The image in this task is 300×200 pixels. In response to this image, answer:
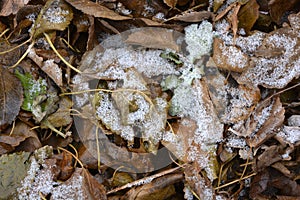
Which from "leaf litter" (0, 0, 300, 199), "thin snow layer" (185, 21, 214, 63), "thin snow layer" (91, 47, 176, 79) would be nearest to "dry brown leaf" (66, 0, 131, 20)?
"leaf litter" (0, 0, 300, 199)

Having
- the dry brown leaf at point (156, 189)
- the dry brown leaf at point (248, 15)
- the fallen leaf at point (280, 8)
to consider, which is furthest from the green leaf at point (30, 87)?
the fallen leaf at point (280, 8)

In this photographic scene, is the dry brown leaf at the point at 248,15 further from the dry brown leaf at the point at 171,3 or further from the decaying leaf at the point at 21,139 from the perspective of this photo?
the decaying leaf at the point at 21,139

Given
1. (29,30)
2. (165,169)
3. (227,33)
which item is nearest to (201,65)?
(227,33)

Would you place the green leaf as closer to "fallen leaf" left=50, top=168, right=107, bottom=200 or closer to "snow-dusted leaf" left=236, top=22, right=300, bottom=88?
"fallen leaf" left=50, top=168, right=107, bottom=200

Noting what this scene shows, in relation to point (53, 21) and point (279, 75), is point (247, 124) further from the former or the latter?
point (53, 21)

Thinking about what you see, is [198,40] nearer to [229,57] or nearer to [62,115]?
[229,57]

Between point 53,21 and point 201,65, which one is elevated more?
point 53,21

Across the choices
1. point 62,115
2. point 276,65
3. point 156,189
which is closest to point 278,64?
point 276,65
